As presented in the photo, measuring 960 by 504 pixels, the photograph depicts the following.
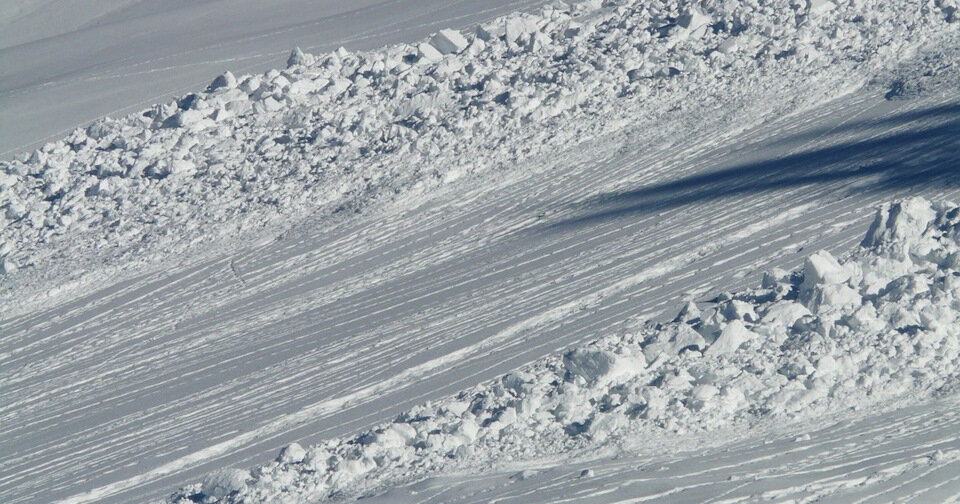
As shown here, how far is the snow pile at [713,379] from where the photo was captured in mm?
5109

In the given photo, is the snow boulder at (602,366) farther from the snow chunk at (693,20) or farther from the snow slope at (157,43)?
the snow slope at (157,43)

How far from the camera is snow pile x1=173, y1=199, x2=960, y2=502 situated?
201 inches

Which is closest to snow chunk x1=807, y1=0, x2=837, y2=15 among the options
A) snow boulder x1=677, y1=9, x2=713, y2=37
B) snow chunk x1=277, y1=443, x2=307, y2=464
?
snow boulder x1=677, y1=9, x2=713, y2=37

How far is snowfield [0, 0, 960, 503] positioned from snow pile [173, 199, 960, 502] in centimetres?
1

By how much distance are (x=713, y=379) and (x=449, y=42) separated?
538 cm

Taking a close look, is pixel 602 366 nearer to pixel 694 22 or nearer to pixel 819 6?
pixel 694 22

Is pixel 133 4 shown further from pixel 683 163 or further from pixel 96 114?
pixel 683 163

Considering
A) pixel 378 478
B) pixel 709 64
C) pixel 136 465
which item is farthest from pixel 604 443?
pixel 709 64

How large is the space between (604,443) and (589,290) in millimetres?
1654

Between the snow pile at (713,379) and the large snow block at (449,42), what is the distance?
474cm

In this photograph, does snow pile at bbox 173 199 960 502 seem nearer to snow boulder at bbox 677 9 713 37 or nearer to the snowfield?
the snowfield

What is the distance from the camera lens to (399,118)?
8984mm

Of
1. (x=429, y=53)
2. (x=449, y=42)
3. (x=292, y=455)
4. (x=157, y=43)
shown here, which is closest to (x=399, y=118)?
(x=429, y=53)

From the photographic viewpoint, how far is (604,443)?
5117 mm
